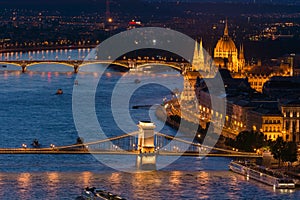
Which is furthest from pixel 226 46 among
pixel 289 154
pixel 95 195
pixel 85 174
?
pixel 95 195

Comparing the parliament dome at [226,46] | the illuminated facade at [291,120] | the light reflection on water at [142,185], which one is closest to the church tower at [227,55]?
the parliament dome at [226,46]

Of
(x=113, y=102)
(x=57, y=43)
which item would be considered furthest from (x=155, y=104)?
(x=57, y=43)

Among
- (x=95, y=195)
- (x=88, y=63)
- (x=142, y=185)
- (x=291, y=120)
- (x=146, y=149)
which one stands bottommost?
(x=95, y=195)

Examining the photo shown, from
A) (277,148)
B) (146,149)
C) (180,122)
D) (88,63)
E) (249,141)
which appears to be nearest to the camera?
(146,149)

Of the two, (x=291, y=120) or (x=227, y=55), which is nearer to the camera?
(x=291, y=120)

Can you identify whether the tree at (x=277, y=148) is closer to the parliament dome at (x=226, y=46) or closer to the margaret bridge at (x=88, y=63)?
the margaret bridge at (x=88, y=63)

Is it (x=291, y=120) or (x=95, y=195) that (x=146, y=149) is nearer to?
(x=95, y=195)
